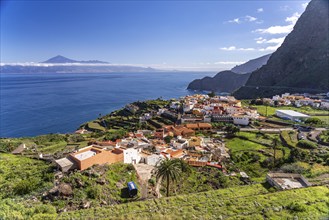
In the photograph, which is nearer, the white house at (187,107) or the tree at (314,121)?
the tree at (314,121)

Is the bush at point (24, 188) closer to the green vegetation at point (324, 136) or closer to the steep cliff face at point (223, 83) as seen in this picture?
the green vegetation at point (324, 136)

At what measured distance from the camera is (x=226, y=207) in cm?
1133

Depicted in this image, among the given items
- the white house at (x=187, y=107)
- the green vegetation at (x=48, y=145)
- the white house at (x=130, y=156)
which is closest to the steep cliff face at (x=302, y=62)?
the white house at (x=187, y=107)

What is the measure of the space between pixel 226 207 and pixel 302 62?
132 metres

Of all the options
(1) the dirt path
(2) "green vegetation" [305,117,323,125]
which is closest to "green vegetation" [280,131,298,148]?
(2) "green vegetation" [305,117,323,125]

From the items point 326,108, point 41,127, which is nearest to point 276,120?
point 326,108

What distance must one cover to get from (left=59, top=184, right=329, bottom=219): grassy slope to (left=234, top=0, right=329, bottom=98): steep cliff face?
10491 centimetres

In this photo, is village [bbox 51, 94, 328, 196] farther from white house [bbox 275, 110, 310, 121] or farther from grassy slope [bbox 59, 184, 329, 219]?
grassy slope [bbox 59, 184, 329, 219]

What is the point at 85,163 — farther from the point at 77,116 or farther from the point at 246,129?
the point at 77,116

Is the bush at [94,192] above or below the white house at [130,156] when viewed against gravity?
above

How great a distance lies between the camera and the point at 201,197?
12227mm

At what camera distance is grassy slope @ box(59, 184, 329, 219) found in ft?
35.1

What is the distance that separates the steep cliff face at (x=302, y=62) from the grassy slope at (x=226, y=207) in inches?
4130

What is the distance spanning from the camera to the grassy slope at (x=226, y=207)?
10.7 metres
